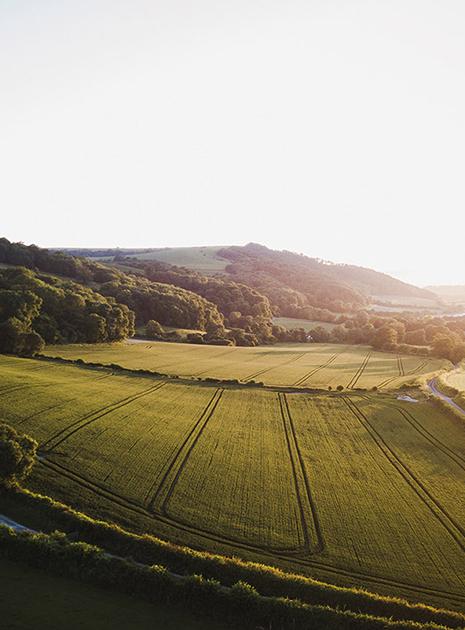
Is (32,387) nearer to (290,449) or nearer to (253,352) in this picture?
(290,449)

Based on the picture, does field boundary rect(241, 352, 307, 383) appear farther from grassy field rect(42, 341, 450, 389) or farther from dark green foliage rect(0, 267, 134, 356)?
dark green foliage rect(0, 267, 134, 356)

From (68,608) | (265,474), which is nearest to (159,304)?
(265,474)

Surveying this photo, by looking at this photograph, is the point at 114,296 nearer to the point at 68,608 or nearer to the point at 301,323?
the point at 301,323

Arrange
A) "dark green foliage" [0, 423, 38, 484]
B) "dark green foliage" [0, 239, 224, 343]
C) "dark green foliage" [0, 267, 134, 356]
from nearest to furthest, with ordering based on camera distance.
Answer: "dark green foliage" [0, 423, 38, 484] → "dark green foliage" [0, 267, 134, 356] → "dark green foliage" [0, 239, 224, 343]

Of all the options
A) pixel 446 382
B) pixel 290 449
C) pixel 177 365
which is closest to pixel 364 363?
pixel 446 382

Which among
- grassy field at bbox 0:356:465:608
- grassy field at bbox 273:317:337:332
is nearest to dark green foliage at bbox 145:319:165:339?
grassy field at bbox 273:317:337:332

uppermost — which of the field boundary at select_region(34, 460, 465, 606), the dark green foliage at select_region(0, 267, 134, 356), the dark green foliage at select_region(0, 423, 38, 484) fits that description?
the dark green foliage at select_region(0, 267, 134, 356)

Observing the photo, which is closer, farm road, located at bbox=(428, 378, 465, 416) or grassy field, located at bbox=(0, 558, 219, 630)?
grassy field, located at bbox=(0, 558, 219, 630)
